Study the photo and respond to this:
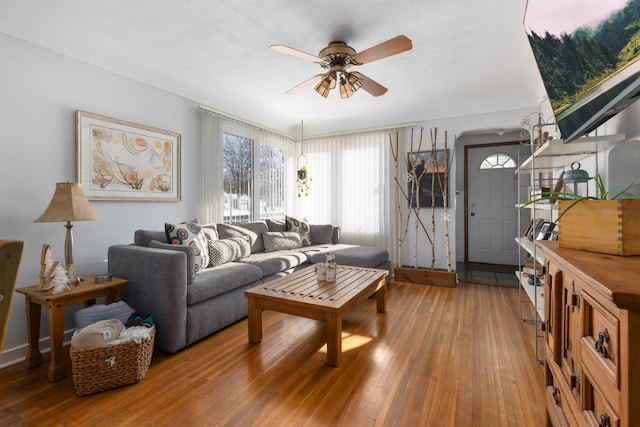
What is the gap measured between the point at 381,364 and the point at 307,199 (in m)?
3.64

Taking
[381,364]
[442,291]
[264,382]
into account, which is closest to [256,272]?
[264,382]

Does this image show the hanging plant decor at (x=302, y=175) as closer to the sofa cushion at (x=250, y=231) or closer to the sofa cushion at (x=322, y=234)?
the sofa cushion at (x=322, y=234)

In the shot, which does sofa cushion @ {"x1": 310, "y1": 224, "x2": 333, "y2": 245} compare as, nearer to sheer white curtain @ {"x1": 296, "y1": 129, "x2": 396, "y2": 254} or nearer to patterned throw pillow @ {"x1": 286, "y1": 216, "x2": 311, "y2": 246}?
patterned throw pillow @ {"x1": 286, "y1": 216, "x2": 311, "y2": 246}

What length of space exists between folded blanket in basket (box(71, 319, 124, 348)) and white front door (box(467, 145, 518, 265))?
5.48 meters

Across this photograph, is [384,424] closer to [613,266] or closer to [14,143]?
[613,266]

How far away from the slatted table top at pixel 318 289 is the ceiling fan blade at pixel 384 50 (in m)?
1.80

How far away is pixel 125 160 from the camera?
2955mm

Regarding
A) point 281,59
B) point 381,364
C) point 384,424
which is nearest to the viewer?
point 384,424

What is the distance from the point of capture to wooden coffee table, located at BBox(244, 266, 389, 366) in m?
2.10

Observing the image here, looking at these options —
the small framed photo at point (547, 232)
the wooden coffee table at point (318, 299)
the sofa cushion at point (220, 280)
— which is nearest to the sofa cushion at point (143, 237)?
the sofa cushion at point (220, 280)

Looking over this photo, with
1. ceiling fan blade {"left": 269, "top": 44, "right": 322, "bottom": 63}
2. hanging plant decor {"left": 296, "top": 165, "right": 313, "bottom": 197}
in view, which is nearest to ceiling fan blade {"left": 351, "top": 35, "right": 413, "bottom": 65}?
ceiling fan blade {"left": 269, "top": 44, "right": 322, "bottom": 63}

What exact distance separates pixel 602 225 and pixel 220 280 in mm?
2501

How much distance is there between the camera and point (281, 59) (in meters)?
2.84

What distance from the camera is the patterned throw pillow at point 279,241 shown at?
13.6 ft
